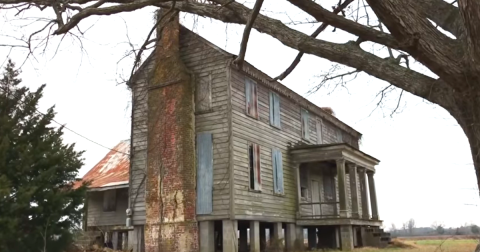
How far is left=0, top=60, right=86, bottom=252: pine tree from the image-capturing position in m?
10.7

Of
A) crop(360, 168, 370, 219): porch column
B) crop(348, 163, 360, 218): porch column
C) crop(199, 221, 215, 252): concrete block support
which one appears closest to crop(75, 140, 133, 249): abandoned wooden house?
crop(199, 221, 215, 252): concrete block support

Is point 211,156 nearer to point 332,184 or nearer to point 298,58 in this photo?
point 298,58

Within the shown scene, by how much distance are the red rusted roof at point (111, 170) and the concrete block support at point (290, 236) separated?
6.86m

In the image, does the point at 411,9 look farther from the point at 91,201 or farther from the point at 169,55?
the point at 91,201

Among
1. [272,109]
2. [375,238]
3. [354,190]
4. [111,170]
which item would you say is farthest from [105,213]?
[375,238]

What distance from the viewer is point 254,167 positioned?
15984 mm

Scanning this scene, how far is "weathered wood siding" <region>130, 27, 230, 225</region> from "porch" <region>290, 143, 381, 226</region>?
15.6 feet

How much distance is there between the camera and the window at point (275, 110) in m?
17.8

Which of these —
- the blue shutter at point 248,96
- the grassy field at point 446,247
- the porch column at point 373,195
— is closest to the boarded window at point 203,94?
the blue shutter at point 248,96

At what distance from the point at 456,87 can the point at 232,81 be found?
10488mm

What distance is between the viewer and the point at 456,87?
17.7 feet

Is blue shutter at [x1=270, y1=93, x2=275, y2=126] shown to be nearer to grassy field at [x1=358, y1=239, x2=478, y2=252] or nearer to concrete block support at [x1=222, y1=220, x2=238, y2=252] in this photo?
concrete block support at [x1=222, y1=220, x2=238, y2=252]

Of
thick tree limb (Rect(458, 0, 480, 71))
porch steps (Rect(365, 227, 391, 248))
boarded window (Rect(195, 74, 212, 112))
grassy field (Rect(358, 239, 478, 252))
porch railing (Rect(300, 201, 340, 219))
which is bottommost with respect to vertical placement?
grassy field (Rect(358, 239, 478, 252))

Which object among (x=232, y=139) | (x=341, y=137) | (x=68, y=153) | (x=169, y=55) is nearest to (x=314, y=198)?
(x=341, y=137)
